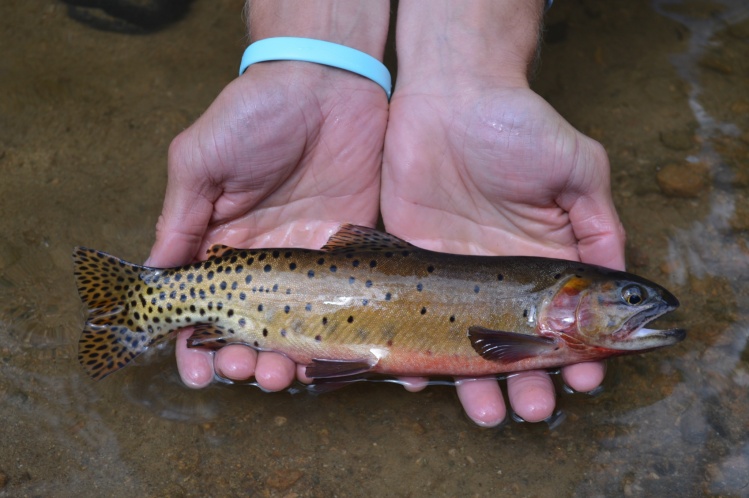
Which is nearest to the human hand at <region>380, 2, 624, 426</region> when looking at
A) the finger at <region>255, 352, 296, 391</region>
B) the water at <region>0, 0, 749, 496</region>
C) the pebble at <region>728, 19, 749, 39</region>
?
the water at <region>0, 0, 749, 496</region>

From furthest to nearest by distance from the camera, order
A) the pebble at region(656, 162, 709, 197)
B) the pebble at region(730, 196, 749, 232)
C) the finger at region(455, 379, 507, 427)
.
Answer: the pebble at region(656, 162, 709, 197)
the pebble at region(730, 196, 749, 232)
the finger at region(455, 379, 507, 427)

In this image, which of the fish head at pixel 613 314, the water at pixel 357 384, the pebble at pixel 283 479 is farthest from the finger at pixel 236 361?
the fish head at pixel 613 314

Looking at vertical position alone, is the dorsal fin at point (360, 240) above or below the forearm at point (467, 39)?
below

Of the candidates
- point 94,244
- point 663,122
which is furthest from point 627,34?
point 94,244

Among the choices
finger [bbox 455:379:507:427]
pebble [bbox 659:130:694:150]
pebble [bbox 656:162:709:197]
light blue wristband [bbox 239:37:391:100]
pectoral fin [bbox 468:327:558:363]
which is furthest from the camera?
pebble [bbox 659:130:694:150]

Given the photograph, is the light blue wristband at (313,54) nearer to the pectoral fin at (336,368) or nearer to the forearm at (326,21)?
the forearm at (326,21)

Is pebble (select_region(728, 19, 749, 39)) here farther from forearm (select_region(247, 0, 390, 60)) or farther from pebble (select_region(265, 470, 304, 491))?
pebble (select_region(265, 470, 304, 491))

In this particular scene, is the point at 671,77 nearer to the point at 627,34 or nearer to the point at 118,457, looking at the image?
the point at 627,34
